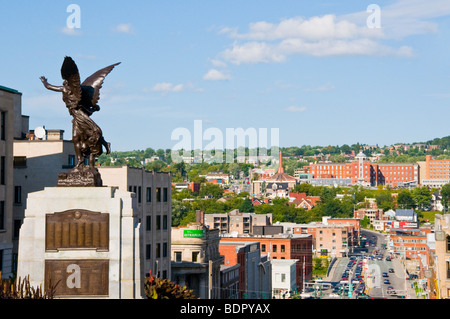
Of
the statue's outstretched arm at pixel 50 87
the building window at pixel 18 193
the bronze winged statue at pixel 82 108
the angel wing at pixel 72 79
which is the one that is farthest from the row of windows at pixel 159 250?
the angel wing at pixel 72 79

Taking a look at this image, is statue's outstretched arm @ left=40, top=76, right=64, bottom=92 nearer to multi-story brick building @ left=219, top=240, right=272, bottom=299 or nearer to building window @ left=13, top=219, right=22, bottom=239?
building window @ left=13, top=219, right=22, bottom=239

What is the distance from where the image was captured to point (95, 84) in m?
25.7

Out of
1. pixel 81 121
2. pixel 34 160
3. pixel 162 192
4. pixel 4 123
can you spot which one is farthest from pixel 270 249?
pixel 81 121

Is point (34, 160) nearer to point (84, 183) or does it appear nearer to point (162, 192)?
point (162, 192)

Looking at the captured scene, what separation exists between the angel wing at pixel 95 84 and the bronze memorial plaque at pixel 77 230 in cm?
366

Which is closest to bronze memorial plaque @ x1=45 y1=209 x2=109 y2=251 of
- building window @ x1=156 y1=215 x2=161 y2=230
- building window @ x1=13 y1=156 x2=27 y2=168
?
building window @ x1=13 y1=156 x2=27 y2=168

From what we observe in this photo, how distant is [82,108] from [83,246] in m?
4.28

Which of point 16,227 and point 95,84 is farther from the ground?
point 95,84

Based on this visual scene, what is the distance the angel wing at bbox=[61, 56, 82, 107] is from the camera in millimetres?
24703

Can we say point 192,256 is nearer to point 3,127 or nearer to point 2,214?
point 2,214

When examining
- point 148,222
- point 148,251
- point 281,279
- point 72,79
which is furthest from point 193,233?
point 281,279

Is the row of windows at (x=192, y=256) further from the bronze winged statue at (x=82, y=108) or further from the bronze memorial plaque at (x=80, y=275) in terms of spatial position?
the bronze memorial plaque at (x=80, y=275)

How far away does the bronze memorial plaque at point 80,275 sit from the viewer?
78.3 feet
